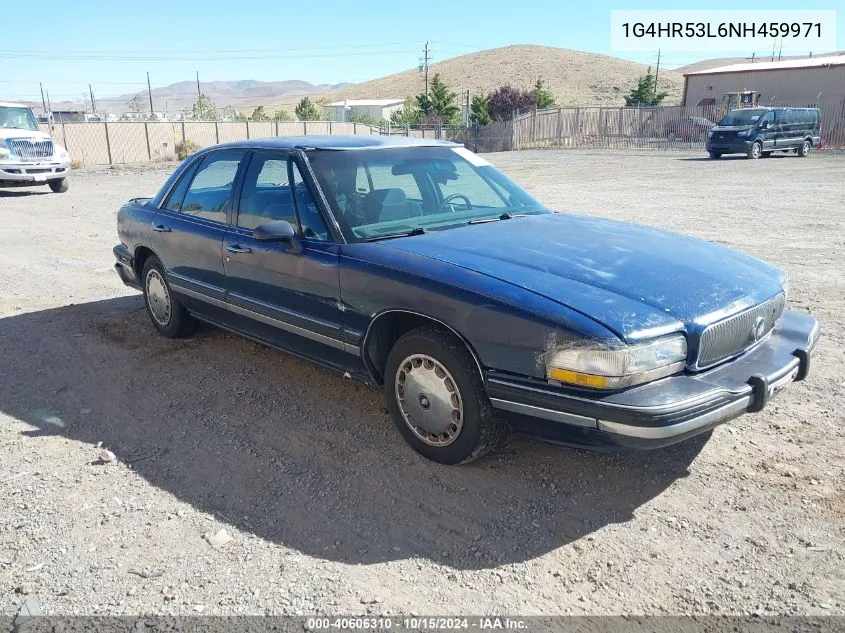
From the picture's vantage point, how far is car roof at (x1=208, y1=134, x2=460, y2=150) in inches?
174

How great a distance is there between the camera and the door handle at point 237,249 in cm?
448

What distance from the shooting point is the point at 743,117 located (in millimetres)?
25266

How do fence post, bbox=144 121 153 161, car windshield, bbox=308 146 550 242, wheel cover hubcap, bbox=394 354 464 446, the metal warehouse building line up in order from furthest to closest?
fence post, bbox=144 121 153 161
the metal warehouse building
car windshield, bbox=308 146 550 242
wheel cover hubcap, bbox=394 354 464 446

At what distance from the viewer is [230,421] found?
4.23m

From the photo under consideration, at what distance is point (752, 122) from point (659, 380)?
25.2m

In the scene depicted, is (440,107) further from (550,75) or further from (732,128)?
(550,75)

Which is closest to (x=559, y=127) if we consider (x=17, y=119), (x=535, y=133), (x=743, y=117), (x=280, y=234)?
(x=535, y=133)

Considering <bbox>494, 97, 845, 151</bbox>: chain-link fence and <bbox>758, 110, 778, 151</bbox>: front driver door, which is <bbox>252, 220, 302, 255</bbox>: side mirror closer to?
<bbox>758, 110, 778, 151</bbox>: front driver door

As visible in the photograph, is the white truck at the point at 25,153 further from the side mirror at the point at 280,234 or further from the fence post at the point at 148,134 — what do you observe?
the fence post at the point at 148,134

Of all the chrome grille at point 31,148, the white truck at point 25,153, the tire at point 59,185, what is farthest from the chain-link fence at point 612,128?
the chrome grille at point 31,148

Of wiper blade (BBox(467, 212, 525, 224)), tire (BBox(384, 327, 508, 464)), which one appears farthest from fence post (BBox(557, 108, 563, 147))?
tire (BBox(384, 327, 508, 464))

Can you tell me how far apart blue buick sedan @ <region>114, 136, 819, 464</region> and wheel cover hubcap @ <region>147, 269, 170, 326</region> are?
43 cm

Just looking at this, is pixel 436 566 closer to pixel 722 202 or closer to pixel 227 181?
pixel 227 181

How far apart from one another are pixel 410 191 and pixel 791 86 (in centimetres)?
4312
